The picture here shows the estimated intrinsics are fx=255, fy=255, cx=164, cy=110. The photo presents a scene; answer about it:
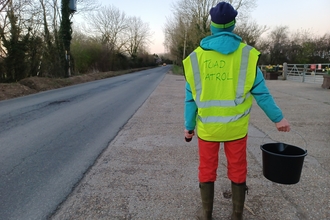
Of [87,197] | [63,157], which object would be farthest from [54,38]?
[87,197]

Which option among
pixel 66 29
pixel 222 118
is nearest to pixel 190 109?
pixel 222 118

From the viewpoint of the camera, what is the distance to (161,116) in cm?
782

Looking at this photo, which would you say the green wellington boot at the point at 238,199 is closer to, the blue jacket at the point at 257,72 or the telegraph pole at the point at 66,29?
the blue jacket at the point at 257,72

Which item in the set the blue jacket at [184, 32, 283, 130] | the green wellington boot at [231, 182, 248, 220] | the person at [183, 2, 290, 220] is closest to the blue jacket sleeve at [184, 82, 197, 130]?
the person at [183, 2, 290, 220]

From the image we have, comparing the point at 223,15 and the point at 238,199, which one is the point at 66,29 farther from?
the point at 238,199

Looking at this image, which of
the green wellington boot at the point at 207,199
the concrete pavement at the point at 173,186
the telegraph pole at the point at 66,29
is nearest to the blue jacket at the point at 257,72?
the green wellington boot at the point at 207,199

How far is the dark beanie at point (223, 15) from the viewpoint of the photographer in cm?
220

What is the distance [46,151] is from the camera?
4.63m

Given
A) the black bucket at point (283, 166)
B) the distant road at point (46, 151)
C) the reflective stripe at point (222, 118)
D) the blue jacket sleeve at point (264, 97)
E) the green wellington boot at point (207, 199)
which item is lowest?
the distant road at point (46, 151)

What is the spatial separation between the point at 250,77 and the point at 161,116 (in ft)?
18.8

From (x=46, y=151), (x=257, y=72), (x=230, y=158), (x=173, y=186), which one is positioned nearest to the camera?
(x=257, y=72)

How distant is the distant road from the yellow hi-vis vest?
76.6 inches

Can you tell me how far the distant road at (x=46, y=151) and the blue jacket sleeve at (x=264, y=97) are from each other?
2.38 meters

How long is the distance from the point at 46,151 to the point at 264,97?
3.95 meters
